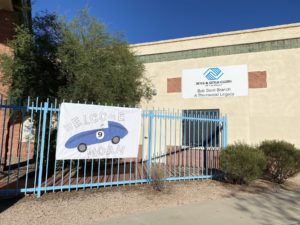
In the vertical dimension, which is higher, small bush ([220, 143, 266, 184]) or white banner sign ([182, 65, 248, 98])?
white banner sign ([182, 65, 248, 98])

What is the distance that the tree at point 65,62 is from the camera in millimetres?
10344

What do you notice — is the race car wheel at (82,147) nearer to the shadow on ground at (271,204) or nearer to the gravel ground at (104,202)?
the gravel ground at (104,202)

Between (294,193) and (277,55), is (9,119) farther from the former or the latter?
(277,55)

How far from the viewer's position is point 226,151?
9.70 metres

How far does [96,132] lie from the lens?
7828mm


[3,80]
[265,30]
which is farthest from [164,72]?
[3,80]

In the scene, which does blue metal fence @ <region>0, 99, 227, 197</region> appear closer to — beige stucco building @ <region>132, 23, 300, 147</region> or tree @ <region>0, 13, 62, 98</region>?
tree @ <region>0, 13, 62, 98</region>

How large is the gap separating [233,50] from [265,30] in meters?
1.59

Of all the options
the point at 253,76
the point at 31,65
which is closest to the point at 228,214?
the point at 31,65

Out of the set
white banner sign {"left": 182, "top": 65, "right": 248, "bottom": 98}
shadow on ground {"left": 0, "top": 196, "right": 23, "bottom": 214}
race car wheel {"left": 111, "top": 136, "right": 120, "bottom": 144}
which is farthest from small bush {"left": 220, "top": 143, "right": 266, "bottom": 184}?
shadow on ground {"left": 0, "top": 196, "right": 23, "bottom": 214}

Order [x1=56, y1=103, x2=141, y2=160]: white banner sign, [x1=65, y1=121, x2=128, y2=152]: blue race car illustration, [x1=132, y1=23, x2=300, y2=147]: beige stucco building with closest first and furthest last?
[x1=56, y1=103, x2=141, y2=160]: white banner sign, [x1=65, y1=121, x2=128, y2=152]: blue race car illustration, [x1=132, y1=23, x2=300, y2=147]: beige stucco building

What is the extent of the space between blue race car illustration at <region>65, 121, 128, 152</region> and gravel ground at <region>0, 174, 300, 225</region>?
1196mm

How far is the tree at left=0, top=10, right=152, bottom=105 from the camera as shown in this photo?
10344 mm

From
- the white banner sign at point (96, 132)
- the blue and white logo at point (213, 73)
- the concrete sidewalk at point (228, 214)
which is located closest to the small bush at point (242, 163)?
the concrete sidewalk at point (228, 214)
